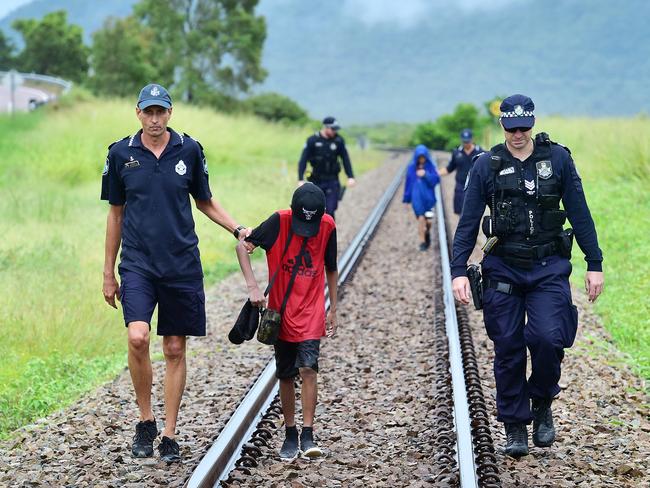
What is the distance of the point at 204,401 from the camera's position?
7.79m

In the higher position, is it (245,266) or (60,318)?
(245,266)

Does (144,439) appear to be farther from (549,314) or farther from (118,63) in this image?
(118,63)

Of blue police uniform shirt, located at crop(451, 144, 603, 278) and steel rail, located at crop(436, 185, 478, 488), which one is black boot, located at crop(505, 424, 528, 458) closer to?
steel rail, located at crop(436, 185, 478, 488)

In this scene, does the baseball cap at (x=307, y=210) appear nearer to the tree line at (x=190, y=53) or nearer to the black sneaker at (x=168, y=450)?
the black sneaker at (x=168, y=450)

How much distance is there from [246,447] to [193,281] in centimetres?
104

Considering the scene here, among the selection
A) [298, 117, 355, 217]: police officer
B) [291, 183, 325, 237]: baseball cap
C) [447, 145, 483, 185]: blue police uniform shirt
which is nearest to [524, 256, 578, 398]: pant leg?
[291, 183, 325, 237]: baseball cap

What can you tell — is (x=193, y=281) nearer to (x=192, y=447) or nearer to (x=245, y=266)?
(x=245, y=266)

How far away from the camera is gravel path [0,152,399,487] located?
19.9 feet

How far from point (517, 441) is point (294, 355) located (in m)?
1.43

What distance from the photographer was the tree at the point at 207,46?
2269 inches

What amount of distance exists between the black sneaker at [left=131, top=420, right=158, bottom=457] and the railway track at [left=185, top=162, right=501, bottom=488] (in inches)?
16.4

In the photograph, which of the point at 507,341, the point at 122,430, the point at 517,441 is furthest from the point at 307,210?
the point at 122,430

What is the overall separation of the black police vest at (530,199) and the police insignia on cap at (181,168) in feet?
5.85

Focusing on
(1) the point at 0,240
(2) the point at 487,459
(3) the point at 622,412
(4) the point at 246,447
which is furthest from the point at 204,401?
(1) the point at 0,240
